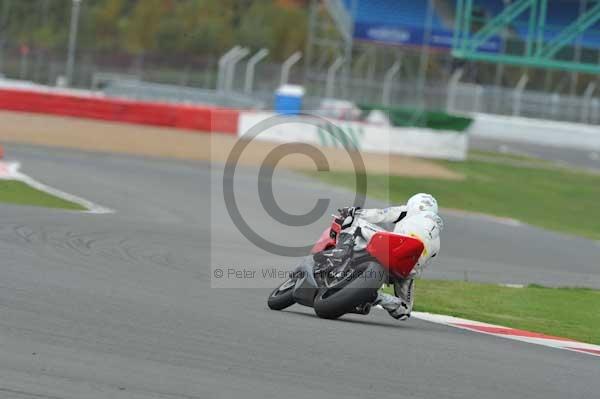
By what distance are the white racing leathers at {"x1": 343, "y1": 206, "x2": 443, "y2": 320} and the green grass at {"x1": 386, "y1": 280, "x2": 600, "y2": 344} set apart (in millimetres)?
1413

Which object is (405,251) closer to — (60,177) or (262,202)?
(262,202)

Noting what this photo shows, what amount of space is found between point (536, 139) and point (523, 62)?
4871 mm

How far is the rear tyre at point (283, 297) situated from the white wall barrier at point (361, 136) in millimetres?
20864

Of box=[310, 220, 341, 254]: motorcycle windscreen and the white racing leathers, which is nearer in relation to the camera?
the white racing leathers

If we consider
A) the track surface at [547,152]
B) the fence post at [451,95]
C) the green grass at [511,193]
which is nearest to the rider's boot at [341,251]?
the green grass at [511,193]

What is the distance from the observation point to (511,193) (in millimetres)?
26531

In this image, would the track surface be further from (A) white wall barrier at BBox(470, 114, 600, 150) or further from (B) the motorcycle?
(B) the motorcycle

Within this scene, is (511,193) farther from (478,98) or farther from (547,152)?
(478,98)

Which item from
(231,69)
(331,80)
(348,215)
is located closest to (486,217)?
(348,215)

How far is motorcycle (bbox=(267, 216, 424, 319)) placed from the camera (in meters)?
8.69

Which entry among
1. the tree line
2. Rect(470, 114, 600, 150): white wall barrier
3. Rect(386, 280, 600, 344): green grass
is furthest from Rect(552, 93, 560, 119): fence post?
Rect(386, 280, 600, 344): green grass

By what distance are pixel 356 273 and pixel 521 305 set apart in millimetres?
3454

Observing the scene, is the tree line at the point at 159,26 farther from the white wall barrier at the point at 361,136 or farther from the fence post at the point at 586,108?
the white wall barrier at the point at 361,136

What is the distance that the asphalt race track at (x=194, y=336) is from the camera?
6.11 meters
